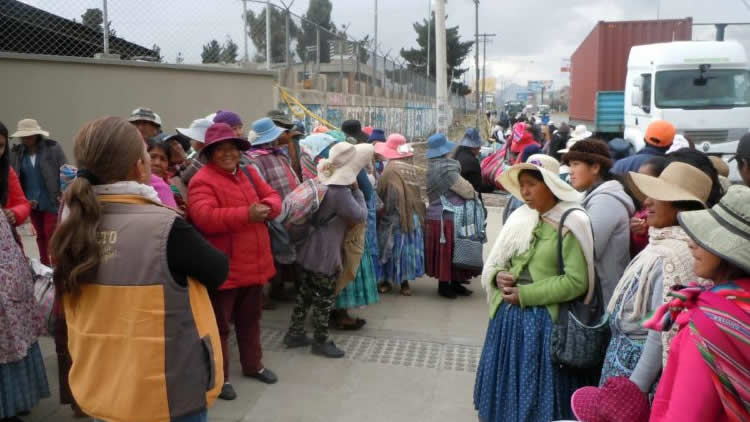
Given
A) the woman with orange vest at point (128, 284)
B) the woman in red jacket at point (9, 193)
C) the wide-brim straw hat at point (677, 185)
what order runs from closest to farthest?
the woman with orange vest at point (128, 284)
the wide-brim straw hat at point (677, 185)
the woman in red jacket at point (9, 193)

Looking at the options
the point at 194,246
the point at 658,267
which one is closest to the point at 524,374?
the point at 658,267

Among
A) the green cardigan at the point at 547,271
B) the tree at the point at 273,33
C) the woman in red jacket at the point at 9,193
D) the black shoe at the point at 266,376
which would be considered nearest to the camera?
the green cardigan at the point at 547,271

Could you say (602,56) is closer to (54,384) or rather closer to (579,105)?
(579,105)

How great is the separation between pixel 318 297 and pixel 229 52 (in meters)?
7.20

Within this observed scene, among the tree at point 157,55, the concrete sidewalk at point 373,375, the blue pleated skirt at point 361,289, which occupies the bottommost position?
the concrete sidewalk at point 373,375

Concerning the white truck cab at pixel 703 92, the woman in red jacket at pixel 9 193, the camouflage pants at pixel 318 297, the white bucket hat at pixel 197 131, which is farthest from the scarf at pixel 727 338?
the white truck cab at pixel 703 92

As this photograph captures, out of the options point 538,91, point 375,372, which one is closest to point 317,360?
point 375,372

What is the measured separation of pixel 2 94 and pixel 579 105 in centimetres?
1950

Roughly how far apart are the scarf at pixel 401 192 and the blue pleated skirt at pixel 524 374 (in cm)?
279

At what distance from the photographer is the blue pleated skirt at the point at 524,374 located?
3.00 meters

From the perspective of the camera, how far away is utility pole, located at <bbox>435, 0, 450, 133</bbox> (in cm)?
1323

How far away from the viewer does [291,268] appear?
19.4ft

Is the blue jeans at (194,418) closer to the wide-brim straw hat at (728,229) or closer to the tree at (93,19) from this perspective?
the wide-brim straw hat at (728,229)

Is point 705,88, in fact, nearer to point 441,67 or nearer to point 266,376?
point 441,67
